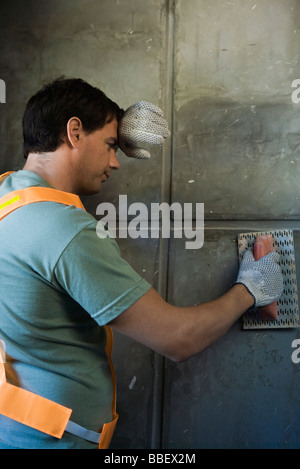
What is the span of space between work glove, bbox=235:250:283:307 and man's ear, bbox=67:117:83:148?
59 cm

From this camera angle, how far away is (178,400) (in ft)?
4.85

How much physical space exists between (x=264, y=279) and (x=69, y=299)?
1.89 ft

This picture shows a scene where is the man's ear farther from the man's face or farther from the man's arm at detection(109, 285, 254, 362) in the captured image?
A: the man's arm at detection(109, 285, 254, 362)

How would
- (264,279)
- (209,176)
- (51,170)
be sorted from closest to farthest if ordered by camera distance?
(51,170), (264,279), (209,176)

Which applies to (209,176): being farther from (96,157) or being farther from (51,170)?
(51,170)

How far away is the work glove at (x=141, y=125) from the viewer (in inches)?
50.3

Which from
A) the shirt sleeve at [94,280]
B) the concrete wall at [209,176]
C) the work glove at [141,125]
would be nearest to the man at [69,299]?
the shirt sleeve at [94,280]

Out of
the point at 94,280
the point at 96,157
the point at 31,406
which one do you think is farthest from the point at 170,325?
the point at 96,157

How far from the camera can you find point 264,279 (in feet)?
4.11
